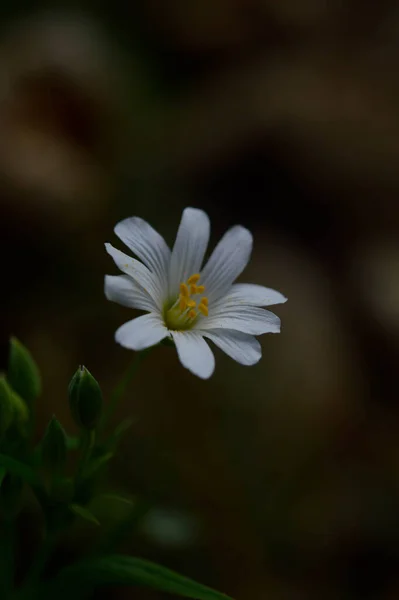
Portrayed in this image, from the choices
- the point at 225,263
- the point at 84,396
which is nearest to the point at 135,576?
the point at 84,396

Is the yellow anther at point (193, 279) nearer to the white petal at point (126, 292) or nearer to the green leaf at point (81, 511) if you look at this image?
the white petal at point (126, 292)

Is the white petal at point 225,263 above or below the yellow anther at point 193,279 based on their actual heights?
above

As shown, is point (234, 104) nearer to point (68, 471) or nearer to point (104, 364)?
point (104, 364)

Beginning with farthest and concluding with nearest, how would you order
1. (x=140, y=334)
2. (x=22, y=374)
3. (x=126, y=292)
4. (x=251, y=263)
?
(x=251, y=263) < (x=22, y=374) < (x=126, y=292) < (x=140, y=334)

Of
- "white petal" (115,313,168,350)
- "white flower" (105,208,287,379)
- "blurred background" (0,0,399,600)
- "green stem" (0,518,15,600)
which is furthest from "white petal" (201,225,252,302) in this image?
"green stem" (0,518,15,600)

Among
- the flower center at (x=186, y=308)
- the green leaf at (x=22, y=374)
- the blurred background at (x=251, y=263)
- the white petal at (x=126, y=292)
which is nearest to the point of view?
the white petal at (x=126, y=292)

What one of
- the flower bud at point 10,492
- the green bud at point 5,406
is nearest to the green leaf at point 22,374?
the green bud at point 5,406

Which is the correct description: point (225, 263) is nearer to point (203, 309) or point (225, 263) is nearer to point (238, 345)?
point (203, 309)
